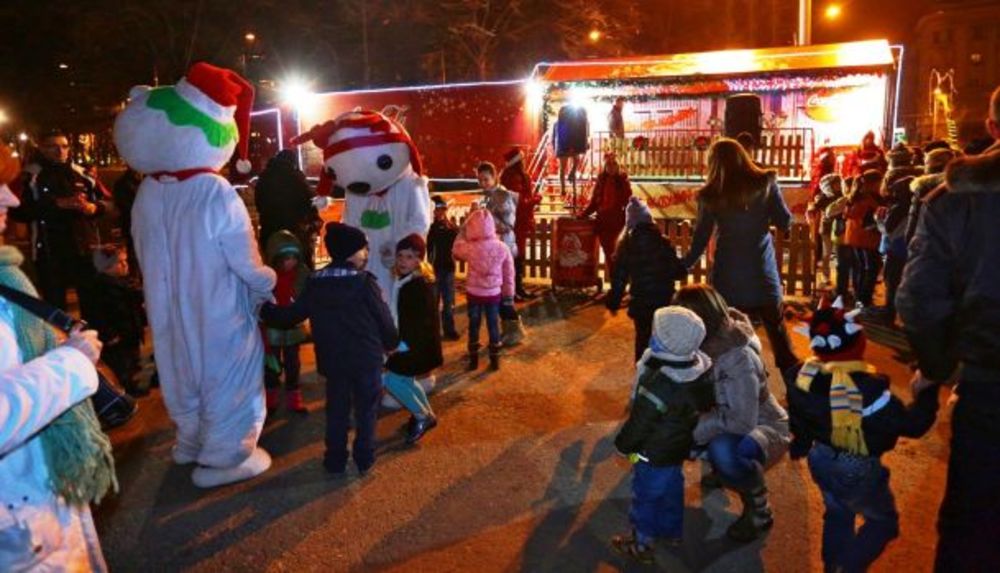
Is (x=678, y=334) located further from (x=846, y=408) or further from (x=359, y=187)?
(x=359, y=187)

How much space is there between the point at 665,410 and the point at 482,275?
11.6ft

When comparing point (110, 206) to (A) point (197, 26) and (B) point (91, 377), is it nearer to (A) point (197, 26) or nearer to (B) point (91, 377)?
(B) point (91, 377)

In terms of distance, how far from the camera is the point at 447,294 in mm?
7898

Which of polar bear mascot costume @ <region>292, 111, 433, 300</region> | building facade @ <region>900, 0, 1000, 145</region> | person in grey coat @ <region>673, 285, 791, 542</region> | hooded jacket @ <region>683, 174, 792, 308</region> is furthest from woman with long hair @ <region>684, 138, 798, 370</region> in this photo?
building facade @ <region>900, 0, 1000, 145</region>

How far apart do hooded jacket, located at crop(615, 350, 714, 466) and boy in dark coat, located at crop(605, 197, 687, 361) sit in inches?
79.3

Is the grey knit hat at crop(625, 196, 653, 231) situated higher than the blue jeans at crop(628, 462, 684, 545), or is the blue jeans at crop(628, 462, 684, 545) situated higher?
the grey knit hat at crop(625, 196, 653, 231)

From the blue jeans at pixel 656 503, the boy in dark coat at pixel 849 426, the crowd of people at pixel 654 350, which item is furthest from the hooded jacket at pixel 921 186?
the blue jeans at pixel 656 503

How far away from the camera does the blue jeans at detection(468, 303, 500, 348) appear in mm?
6883

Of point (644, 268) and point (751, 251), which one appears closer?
point (751, 251)

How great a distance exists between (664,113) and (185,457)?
14282 mm

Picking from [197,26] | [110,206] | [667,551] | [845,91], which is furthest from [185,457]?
[197,26]

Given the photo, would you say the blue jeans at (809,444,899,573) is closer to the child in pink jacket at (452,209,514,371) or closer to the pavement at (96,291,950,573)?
the pavement at (96,291,950,573)

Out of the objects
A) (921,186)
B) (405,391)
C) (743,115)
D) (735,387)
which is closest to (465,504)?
(405,391)

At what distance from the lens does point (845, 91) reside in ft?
48.7
